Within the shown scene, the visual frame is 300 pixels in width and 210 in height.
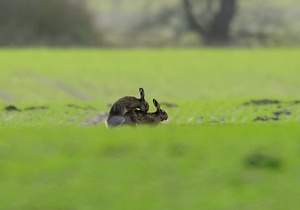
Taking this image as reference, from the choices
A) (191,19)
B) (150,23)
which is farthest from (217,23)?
(150,23)

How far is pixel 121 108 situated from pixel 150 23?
29.8 m

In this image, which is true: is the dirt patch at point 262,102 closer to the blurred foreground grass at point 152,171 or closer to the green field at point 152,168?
the green field at point 152,168

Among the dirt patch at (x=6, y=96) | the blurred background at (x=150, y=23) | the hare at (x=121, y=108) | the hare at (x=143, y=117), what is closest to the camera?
the hare at (x=121, y=108)

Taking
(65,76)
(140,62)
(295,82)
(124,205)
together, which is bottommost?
(124,205)

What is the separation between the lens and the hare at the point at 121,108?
9156mm

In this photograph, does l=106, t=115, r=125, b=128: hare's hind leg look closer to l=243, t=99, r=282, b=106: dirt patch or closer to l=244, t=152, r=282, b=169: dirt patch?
l=244, t=152, r=282, b=169: dirt patch

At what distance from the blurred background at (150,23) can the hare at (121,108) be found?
84.6 feet

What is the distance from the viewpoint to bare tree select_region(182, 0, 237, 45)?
38.6 meters

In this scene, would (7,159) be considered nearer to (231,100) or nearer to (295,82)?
(231,100)

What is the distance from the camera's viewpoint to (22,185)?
5.27 metres

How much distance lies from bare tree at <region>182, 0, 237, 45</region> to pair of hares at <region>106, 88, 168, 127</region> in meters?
28.7

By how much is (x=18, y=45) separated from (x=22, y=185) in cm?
2939

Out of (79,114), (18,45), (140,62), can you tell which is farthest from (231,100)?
(18,45)

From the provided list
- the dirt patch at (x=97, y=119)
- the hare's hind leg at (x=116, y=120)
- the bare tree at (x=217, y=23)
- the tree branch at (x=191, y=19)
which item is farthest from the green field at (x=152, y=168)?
the bare tree at (x=217, y=23)
